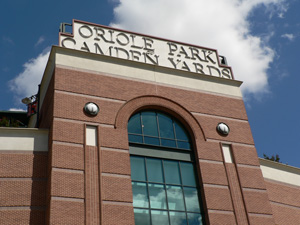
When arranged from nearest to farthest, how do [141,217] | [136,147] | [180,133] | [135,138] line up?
1. [141,217]
2. [136,147]
3. [135,138]
4. [180,133]

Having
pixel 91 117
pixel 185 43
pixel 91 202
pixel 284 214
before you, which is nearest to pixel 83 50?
pixel 91 117

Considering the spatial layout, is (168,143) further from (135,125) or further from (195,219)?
(195,219)

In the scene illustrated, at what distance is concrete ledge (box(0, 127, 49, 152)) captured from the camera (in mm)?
18094

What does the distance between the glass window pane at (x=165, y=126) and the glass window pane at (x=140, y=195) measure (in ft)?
9.91

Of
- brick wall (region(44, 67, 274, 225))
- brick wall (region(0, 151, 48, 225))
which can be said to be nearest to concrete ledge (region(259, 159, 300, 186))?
brick wall (region(44, 67, 274, 225))

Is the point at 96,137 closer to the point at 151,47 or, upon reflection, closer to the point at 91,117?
the point at 91,117

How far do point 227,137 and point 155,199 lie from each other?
5651mm

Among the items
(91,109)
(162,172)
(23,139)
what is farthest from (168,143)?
(23,139)

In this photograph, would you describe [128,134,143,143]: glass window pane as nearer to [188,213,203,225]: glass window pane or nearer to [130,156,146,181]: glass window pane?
[130,156,146,181]: glass window pane

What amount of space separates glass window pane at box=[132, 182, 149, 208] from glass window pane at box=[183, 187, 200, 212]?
6.53 ft

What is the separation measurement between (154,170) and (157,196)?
128 centimetres

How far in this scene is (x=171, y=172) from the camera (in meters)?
19.5

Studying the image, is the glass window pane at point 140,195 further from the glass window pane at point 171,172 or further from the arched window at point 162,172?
the glass window pane at point 171,172

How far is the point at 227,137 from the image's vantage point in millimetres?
21625
